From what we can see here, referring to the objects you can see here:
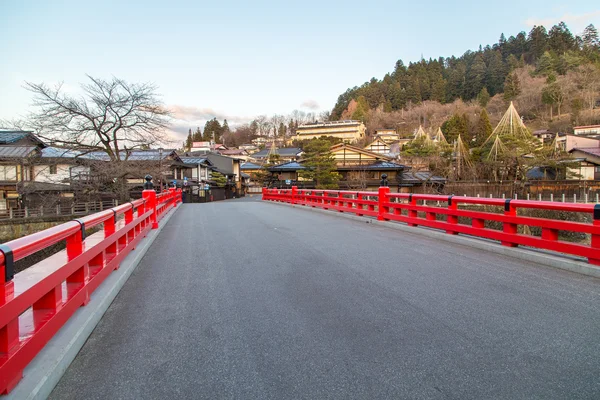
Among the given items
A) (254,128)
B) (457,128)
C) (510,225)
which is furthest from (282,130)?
(510,225)

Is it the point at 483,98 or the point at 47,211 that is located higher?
the point at 483,98

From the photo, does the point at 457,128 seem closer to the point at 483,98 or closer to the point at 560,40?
the point at 483,98

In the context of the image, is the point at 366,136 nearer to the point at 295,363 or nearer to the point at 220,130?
the point at 220,130

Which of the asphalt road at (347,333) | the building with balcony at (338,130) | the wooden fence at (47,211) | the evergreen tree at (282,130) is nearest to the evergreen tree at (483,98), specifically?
the building with balcony at (338,130)

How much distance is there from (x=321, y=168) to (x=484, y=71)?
77765 mm

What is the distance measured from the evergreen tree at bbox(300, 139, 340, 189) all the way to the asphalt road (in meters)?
33.6

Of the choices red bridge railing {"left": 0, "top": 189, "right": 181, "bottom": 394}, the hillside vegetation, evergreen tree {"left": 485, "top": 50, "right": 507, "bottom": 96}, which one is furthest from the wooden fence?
evergreen tree {"left": 485, "top": 50, "right": 507, "bottom": 96}

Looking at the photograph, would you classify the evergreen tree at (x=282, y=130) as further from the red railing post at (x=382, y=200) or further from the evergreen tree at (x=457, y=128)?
the red railing post at (x=382, y=200)

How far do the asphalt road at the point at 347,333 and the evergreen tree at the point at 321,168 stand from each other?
33.6 meters

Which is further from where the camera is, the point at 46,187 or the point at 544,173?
the point at 544,173

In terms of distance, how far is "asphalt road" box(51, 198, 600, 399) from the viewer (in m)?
2.37

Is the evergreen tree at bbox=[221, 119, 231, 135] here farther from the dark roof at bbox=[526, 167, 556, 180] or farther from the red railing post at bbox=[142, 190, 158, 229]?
the red railing post at bbox=[142, 190, 158, 229]

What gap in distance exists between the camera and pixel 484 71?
9450 cm

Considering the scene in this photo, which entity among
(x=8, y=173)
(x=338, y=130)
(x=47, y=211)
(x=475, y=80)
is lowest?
(x=47, y=211)
